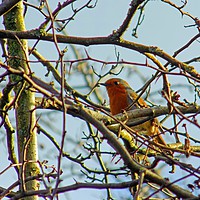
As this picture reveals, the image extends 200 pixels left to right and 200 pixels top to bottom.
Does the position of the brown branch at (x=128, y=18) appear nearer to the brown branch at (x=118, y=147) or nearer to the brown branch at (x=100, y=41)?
the brown branch at (x=100, y=41)

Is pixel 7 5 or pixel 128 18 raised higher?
pixel 7 5

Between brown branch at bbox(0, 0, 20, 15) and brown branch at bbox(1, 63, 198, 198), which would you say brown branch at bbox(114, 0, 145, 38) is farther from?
brown branch at bbox(1, 63, 198, 198)

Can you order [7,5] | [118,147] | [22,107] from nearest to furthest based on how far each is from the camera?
[118,147] < [7,5] < [22,107]

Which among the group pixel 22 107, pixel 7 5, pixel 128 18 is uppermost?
pixel 7 5

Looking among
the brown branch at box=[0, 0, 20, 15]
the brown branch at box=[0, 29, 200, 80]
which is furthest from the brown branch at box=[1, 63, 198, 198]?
the brown branch at box=[0, 0, 20, 15]

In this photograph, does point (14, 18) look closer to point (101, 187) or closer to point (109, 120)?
point (109, 120)

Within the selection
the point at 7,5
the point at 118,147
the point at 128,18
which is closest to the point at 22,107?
the point at 7,5

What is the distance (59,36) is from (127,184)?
1700 mm

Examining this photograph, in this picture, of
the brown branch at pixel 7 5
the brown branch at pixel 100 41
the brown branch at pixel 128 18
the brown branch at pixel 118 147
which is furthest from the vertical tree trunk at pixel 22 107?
the brown branch at pixel 118 147

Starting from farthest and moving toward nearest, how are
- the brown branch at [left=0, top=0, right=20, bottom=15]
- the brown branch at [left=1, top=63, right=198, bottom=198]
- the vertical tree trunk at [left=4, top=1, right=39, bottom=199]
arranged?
the vertical tree trunk at [left=4, top=1, right=39, bottom=199]
the brown branch at [left=0, top=0, right=20, bottom=15]
the brown branch at [left=1, top=63, right=198, bottom=198]

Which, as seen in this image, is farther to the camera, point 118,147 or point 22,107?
point 22,107

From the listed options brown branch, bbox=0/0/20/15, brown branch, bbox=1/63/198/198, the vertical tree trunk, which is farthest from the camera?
the vertical tree trunk

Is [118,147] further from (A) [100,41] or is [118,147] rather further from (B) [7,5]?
(B) [7,5]

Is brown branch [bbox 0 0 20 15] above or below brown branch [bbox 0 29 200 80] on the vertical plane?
above
